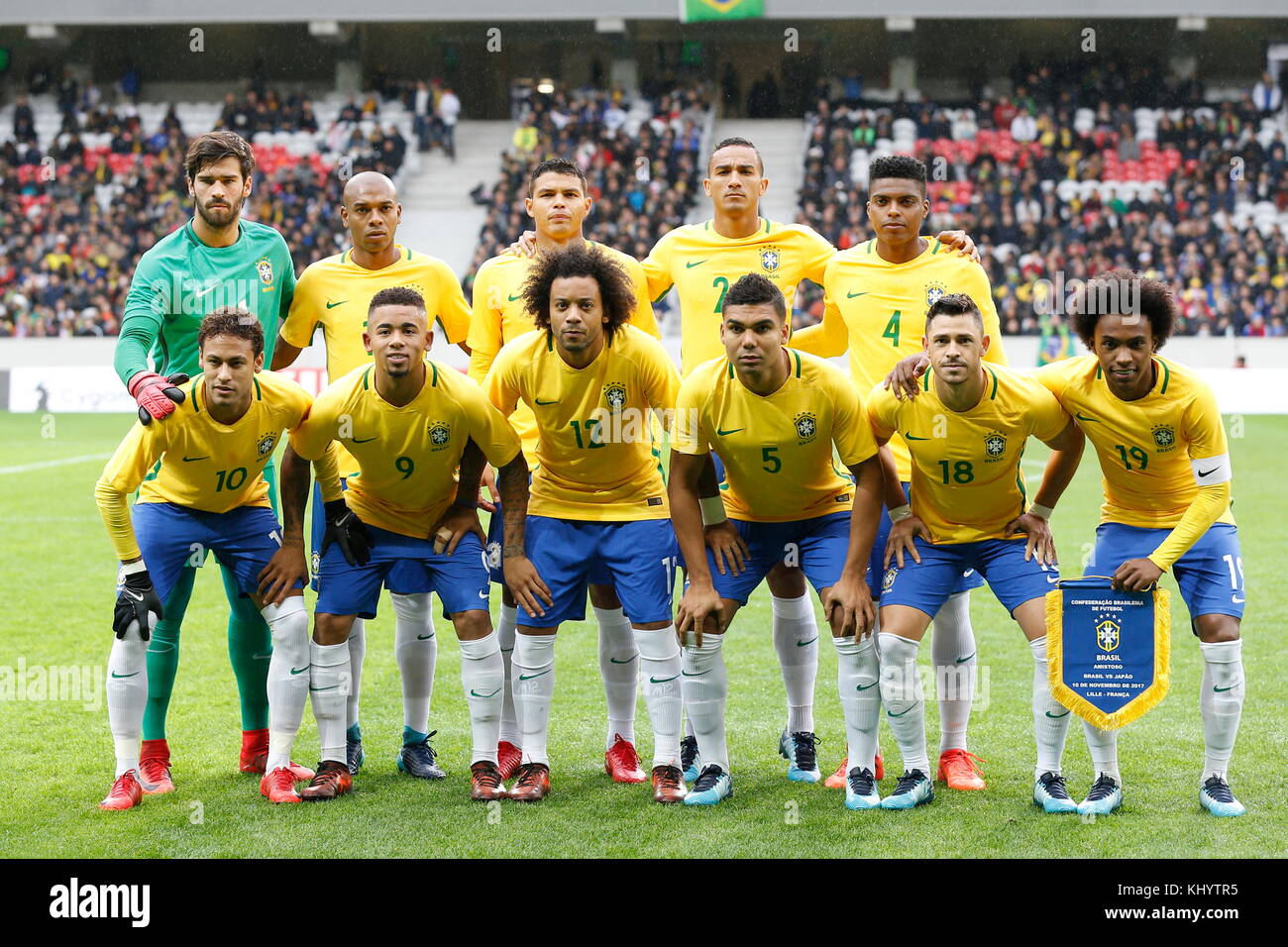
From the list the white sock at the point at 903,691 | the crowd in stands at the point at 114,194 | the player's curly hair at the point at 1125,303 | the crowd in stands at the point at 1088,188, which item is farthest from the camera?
the crowd in stands at the point at 114,194

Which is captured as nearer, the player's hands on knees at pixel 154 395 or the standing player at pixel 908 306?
the player's hands on knees at pixel 154 395

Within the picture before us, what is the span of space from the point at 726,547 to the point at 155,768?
2.35 metres

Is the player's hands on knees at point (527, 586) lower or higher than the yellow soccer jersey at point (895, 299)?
lower

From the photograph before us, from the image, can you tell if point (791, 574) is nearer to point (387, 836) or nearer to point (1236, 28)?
point (387, 836)

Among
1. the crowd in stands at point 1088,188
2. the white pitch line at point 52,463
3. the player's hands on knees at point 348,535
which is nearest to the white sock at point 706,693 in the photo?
the player's hands on knees at point 348,535

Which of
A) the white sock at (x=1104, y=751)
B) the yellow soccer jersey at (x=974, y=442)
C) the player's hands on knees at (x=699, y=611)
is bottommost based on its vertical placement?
the white sock at (x=1104, y=751)

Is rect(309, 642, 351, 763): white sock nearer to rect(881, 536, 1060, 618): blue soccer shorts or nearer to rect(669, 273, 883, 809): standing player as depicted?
rect(669, 273, 883, 809): standing player

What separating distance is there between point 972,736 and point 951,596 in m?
0.91

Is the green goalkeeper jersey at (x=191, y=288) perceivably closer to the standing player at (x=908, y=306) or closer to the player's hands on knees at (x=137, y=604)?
the player's hands on knees at (x=137, y=604)

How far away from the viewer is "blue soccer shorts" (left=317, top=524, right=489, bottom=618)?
5.02 meters

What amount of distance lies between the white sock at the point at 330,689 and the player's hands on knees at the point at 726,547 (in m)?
1.42

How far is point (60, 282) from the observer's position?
26.4 meters

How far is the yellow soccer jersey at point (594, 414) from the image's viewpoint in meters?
4.94

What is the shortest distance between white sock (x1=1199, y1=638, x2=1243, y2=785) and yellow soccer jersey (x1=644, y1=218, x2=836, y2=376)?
2087mm
